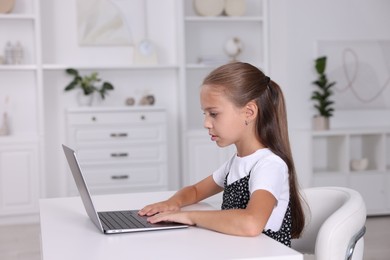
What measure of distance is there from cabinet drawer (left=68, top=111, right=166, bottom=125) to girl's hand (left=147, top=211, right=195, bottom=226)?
10.9ft

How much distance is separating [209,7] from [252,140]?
3.62 metres

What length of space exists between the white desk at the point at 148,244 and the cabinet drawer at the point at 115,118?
315cm

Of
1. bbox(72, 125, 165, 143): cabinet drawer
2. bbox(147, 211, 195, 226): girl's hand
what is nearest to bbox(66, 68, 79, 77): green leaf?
bbox(72, 125, 165, 143): cabinet drawer

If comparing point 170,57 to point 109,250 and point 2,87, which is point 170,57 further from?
point 109,250

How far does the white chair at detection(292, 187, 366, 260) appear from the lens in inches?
65.7

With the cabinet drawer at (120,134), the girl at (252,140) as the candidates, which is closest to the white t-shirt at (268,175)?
the girl at (252,140)

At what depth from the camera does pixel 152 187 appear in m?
5.08

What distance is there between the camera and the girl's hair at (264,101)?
1773 mm

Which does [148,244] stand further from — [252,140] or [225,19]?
[225,19]

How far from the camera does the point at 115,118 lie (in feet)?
16.4

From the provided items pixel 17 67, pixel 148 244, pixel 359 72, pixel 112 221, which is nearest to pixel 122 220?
pixel 112 221

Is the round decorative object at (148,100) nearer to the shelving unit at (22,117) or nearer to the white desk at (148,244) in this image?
the shelving unit at (22,117)

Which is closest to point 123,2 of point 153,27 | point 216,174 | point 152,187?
point 153,27

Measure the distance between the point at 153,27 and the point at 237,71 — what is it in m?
3.72
